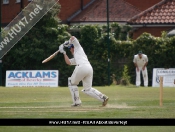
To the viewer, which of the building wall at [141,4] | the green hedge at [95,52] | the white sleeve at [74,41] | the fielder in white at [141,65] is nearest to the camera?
the white sleeve at [74,41]

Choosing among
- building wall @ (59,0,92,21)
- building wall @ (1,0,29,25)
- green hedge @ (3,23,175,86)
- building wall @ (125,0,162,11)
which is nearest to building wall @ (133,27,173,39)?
green hedge @ (3,23,175,86)

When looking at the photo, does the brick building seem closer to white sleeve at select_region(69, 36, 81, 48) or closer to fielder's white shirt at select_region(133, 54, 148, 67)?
fielder's white shirt at select_region(133, 54, 148, 67)

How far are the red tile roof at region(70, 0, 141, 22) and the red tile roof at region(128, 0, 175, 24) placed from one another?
284cm

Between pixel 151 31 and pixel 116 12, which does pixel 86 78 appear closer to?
pixel 151 31

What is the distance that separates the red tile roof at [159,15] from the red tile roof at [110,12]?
2.84 metres

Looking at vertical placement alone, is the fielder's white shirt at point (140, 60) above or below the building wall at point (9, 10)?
below

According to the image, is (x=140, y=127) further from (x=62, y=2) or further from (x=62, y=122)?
(x=62, y=2)

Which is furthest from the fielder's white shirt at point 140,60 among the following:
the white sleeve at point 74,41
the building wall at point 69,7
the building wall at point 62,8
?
the white sleeve at point 74,41

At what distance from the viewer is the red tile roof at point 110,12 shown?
46375mm

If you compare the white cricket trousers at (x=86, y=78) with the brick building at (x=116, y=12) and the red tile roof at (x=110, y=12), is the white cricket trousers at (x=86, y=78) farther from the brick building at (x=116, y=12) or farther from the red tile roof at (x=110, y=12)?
the red tile roof at (x=110, y=12)

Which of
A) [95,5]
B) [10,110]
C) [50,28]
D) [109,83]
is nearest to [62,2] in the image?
[95,5]

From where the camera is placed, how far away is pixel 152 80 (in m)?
36.6

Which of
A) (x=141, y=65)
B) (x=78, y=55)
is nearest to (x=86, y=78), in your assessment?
(x=78, y=55)

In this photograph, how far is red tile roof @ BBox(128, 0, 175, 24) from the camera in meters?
43.0
